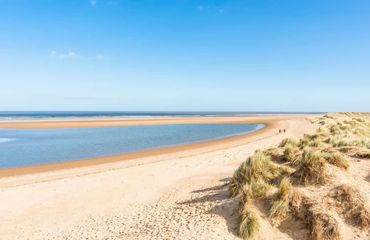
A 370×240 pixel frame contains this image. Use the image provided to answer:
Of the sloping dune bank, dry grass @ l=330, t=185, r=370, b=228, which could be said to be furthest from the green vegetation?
the sloping dune bank

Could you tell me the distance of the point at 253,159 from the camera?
9945 mm

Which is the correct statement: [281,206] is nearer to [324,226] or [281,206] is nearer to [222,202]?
[324,226]

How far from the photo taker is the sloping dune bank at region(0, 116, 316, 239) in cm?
796

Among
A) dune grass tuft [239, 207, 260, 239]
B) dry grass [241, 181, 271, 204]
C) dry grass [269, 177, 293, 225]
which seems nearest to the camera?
dune grass tuft [239, 207, 260, 239]

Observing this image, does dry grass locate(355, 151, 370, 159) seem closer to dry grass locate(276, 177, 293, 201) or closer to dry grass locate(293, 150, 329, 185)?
dry grass locate(293, 150, 329, 185)

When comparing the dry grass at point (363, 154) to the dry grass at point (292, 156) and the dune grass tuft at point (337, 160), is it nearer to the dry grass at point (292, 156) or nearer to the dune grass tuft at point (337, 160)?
the dune grass tuft at point (337, 160)

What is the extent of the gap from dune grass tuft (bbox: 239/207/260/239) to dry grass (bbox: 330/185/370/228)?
2.17 metres

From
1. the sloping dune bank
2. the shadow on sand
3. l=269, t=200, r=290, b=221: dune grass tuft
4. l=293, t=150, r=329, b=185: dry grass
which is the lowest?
the sloping dune bank

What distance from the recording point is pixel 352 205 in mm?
7434

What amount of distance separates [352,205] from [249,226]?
2.66 m

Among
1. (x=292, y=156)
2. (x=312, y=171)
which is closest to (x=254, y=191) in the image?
(x=312, y=171)

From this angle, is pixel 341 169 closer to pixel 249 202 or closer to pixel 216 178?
pixel 249 202

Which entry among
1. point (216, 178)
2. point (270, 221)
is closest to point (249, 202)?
point (270, 221)

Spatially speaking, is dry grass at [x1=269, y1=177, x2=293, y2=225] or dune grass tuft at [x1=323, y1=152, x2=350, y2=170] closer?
dry grass at [x1=269, y1=177, x2=293, y2=225]
